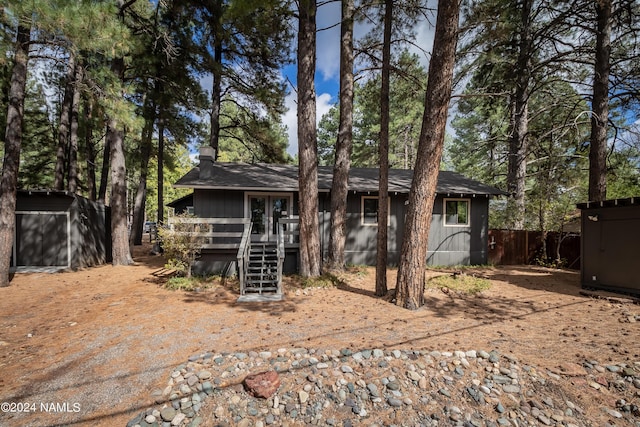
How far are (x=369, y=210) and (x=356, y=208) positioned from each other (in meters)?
0.53

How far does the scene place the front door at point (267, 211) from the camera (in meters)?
9.45

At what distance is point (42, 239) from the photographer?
9.42 meters

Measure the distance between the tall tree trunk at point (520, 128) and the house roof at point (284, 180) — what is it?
181 centimetres

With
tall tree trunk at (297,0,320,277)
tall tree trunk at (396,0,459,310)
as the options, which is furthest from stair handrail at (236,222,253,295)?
A: tall tree trunk at (396,0,459,310)

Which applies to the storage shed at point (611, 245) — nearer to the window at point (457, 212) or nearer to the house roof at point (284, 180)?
the house roof at point (284, 180)

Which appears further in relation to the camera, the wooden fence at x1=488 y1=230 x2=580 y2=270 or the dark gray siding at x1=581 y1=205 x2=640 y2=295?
the wooden fence at x1=488 y1=230 x2=580 y2=270

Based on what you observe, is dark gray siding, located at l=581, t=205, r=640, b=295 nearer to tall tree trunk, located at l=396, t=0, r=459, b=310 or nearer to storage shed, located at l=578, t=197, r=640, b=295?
storage shed, located at l=578, t=197, r=640, b=295

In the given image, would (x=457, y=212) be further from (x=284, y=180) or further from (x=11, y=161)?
(x=11, y=161)

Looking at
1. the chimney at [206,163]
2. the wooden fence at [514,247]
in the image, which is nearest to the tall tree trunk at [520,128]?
the wooden fence at [514,247]

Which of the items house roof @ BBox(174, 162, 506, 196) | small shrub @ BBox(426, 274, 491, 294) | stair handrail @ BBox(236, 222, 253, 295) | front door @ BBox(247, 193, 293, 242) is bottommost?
small shrub @ BBox(426, 274, 491, 294)

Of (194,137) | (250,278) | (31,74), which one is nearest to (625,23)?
(250,278)

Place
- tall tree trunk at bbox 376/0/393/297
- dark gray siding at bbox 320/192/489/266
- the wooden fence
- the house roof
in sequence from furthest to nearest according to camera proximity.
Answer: the wooden fence → dark gray siding at bbox 320/192/489/266 → the house roof → tall tree trunk at bbox 376/0/393/297

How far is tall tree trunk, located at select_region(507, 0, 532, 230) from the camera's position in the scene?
10.3m

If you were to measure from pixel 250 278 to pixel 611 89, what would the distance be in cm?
1330
